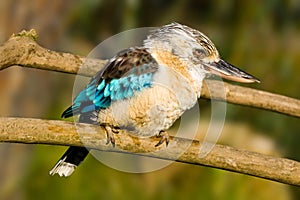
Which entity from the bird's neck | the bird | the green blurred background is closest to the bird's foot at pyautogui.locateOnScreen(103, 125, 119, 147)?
the bird

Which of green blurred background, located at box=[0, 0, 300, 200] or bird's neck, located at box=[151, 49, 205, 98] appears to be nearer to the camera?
bird's neck, located at box=[151, 49, 205, 98]

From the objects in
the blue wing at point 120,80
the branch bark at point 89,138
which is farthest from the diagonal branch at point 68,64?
the blue wing at point 120,80

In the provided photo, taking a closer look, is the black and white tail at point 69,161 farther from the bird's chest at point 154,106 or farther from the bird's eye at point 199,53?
the bird's eye at point 199,53

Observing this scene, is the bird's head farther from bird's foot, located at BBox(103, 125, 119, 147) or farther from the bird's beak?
bird's foot, located at BBox(103, 125, 119, 147)

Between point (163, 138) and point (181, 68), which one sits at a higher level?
point (181, 68)

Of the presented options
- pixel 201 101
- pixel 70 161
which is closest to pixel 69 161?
pixel 70 161

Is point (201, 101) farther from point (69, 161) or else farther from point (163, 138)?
point (163, 138)

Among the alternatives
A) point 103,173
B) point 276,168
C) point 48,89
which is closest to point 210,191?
point 103,173

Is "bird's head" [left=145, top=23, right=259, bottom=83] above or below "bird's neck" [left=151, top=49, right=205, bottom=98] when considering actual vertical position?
above
